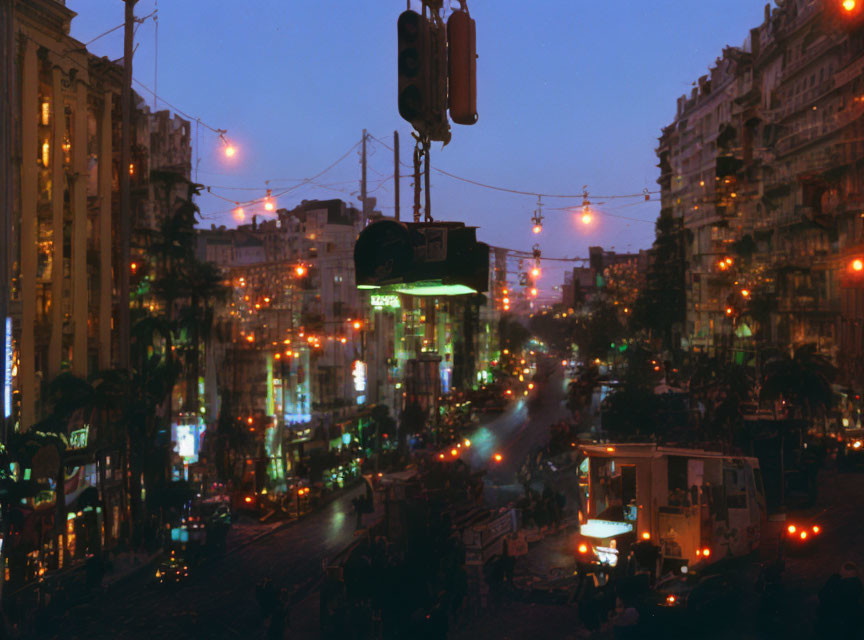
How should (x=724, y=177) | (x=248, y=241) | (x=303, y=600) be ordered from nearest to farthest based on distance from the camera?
(x=303, y=600) → (x=724, y=177) → (x=248, y=241)

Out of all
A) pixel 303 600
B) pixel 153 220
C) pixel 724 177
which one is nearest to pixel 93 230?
pixel 153 220

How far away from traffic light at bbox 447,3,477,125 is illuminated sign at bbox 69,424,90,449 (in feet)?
69.9

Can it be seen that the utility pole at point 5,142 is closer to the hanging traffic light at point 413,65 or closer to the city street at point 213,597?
the city street at point 213,597

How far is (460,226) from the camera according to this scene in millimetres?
6488

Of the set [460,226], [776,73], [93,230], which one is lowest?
[460,226]

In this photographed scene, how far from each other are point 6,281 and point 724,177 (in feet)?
147

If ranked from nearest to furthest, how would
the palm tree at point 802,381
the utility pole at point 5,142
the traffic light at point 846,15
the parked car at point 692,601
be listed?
1. the parked car at point 692,601
2. the utility pole at point 5,142
3. the palm tree at point 802,381
4. the traffic light at point 846,15

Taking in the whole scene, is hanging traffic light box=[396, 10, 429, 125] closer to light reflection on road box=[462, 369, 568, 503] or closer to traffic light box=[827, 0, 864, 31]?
light reflection on road box=[462, 369, 568, 503]

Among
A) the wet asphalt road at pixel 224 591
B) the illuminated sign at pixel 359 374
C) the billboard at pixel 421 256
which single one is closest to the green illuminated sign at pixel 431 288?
the billboard at pixel 421 256

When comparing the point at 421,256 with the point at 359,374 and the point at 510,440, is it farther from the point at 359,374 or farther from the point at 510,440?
the point at 359,374

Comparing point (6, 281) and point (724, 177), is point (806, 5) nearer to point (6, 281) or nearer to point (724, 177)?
point (724, 177)

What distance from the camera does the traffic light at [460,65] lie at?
21.5ft

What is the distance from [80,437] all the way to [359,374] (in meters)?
28.6

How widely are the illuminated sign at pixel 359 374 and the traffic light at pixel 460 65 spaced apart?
46.5 metres
